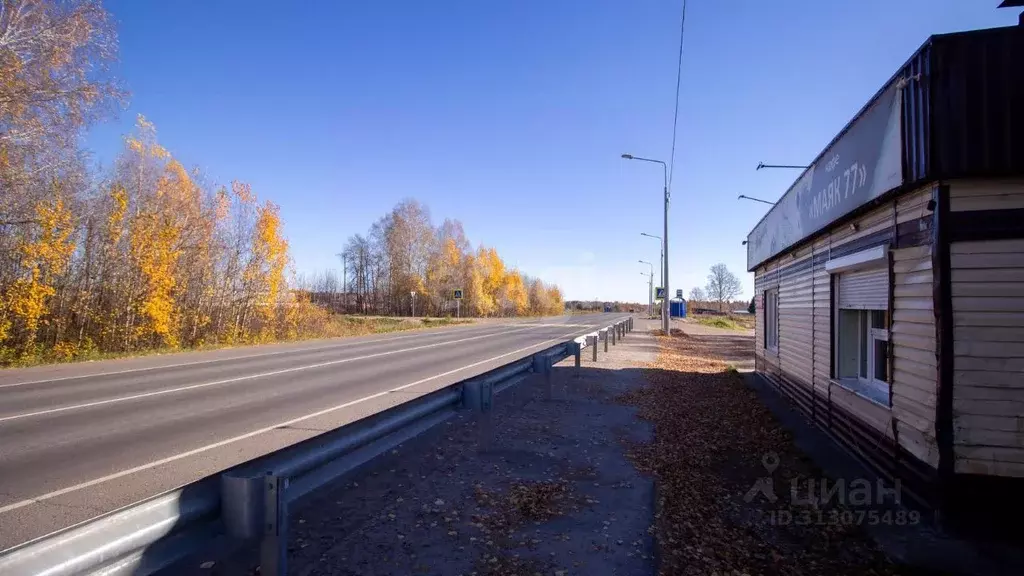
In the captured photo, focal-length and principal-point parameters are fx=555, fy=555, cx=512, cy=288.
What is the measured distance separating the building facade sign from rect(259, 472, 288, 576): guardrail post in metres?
5.07

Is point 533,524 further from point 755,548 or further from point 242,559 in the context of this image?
point 242,559

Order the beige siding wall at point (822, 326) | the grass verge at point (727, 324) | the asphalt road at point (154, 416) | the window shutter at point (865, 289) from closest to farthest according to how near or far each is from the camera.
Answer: the asphalt road at point (154, 416)
the window shutter at point (865, 289)
the beige siding wall at point (822, 326)
the grass verge at point (727, 324)

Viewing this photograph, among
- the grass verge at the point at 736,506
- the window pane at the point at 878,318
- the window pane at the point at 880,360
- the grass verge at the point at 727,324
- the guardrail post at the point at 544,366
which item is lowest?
the grass verge at the point at 736,506

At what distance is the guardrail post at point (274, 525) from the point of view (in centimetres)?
237

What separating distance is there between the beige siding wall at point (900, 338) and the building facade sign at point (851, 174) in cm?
23

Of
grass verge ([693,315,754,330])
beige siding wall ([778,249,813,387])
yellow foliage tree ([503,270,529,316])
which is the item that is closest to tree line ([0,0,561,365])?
beige siding wall ([778,249,813,387])

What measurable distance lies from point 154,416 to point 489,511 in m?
6.47

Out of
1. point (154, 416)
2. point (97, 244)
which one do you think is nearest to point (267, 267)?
point (97, 244)

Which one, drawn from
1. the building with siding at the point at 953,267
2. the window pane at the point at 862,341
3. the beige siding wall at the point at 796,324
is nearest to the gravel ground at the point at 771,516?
the building with siding at the point at 953,267

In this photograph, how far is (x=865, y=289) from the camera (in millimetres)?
6070

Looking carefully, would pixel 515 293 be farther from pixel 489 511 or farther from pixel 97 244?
pixel 489 511

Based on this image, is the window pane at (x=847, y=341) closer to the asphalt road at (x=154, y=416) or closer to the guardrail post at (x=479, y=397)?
the guardrail post at (x=479, y=397)

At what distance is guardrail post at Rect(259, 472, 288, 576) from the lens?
7.78 ft

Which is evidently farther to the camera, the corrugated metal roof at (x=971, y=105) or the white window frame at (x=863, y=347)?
the white window frame at (x=863, y=347)
